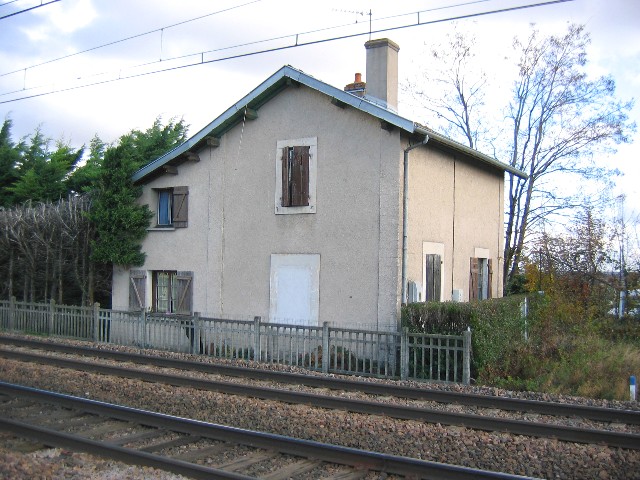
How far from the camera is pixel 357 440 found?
26.9ft

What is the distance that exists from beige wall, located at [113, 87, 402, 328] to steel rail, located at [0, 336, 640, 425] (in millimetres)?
3482

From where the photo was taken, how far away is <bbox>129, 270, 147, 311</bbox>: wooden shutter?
1950cm

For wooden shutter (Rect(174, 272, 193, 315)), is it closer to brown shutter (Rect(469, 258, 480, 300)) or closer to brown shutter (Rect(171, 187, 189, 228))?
brown shutter (Rect(171, 187, 189, 228))

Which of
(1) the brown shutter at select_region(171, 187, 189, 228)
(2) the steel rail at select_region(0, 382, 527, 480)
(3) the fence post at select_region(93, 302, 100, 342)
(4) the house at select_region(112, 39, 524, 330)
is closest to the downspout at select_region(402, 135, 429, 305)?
(4) the house at select_region(112, 39, 524, 330)

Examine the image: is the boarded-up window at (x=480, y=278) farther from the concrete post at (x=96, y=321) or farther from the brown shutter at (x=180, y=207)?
the concrete post at (x=96, y=321)

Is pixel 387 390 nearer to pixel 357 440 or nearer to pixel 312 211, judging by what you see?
pixel 357 440

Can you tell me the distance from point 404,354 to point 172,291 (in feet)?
28.4

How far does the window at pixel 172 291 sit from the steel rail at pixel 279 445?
878cm

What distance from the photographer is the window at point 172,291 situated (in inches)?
731

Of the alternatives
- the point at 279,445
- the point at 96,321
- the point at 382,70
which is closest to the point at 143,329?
the point at 96,321

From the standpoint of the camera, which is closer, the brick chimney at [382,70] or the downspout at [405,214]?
the downspout at [405,214]

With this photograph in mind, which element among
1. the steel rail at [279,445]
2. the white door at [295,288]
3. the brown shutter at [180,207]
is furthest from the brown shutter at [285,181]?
the steel rail at [279,445]

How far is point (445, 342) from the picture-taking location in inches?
539

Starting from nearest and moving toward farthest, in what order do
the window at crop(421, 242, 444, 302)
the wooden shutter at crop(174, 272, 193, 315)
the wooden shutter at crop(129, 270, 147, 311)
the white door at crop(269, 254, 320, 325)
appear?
the white door at crop(269, 254, 320, 325)
the window at crop(421, 242, 444, 302)
the wooden shutter at crop(174, 272, 193, 315)
the wooden shutter at crop(129, 270, 147, 311)
